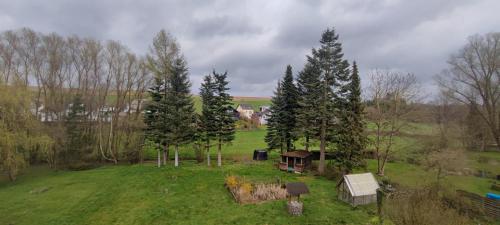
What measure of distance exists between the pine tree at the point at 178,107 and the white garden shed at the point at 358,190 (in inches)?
665

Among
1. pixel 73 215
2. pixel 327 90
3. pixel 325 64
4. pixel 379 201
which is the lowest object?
pixel 73 215

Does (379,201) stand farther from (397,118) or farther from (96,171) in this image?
(96,171)

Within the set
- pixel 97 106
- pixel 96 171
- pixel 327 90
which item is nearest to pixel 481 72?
pixel 327 90

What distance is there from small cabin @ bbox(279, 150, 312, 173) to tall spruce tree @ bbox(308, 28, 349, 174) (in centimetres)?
172

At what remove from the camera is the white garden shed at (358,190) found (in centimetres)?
1616

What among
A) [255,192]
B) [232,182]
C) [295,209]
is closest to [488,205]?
[295,209]

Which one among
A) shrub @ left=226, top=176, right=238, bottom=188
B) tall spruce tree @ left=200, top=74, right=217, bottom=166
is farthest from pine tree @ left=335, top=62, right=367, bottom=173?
tall spruce tree @ left=200, top=74, right=217, bottom=166

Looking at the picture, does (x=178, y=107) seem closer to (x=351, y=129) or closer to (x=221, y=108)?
(x=221, y=108)

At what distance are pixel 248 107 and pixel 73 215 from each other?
7448 cm

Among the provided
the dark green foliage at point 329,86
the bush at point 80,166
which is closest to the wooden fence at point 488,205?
the dark green foliage at point 329,86

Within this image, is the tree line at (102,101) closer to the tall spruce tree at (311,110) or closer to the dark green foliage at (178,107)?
the dark green foliage at (178,107)

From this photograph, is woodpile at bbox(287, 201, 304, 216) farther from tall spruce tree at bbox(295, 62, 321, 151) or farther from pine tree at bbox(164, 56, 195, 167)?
pine tree at bbox(164, 56, 195, 167)

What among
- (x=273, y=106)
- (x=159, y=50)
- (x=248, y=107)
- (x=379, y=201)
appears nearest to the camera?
(x=379, y=201)

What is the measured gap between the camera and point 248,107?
88.4 meters
